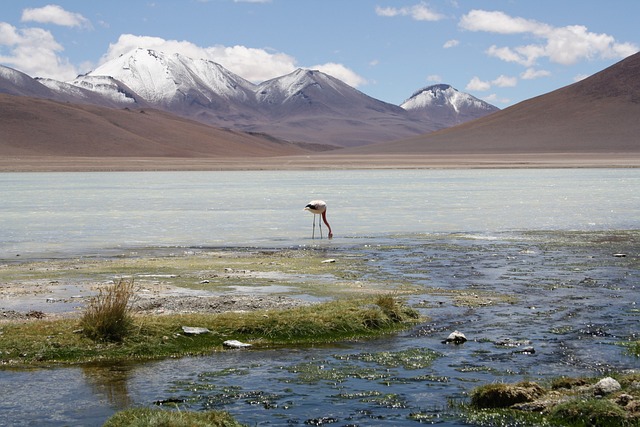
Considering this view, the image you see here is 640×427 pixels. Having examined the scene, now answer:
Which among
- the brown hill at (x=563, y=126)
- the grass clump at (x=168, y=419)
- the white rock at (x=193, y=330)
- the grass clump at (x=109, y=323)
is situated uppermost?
the brown hill at (x=563, y=126)

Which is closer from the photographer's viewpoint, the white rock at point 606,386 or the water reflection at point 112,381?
the white rock at point 606,386

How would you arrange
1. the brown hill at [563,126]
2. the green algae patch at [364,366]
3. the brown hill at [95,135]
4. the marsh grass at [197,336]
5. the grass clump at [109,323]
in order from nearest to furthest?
1. the green algae patch at [364,366]
2. the marsh grass at [197,336]
3. the grass clump at [109,323]
4. the brown hill at [563,126]
5. the brown hill at [95,135]

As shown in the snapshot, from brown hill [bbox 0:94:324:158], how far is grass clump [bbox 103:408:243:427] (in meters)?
102

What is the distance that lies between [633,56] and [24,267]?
141m

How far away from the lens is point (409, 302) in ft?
34.4

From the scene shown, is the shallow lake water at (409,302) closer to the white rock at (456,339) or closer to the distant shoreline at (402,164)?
the white rock at (456,339)

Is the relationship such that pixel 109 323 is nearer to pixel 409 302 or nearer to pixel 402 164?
pixel 409 302

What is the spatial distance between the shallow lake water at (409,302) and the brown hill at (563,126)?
258ft

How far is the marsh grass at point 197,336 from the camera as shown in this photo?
7922 millimetres

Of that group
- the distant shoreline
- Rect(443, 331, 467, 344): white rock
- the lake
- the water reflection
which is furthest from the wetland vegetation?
the distant shoreline

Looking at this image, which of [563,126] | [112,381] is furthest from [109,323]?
[563,126]

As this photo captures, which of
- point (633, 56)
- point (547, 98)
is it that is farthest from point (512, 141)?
point (633, 56)

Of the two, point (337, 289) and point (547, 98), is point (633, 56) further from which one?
point (337, 289)

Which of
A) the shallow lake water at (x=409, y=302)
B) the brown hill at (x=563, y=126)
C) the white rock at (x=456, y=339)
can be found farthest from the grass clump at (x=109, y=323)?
the brown hill at (x=563, y=126)
